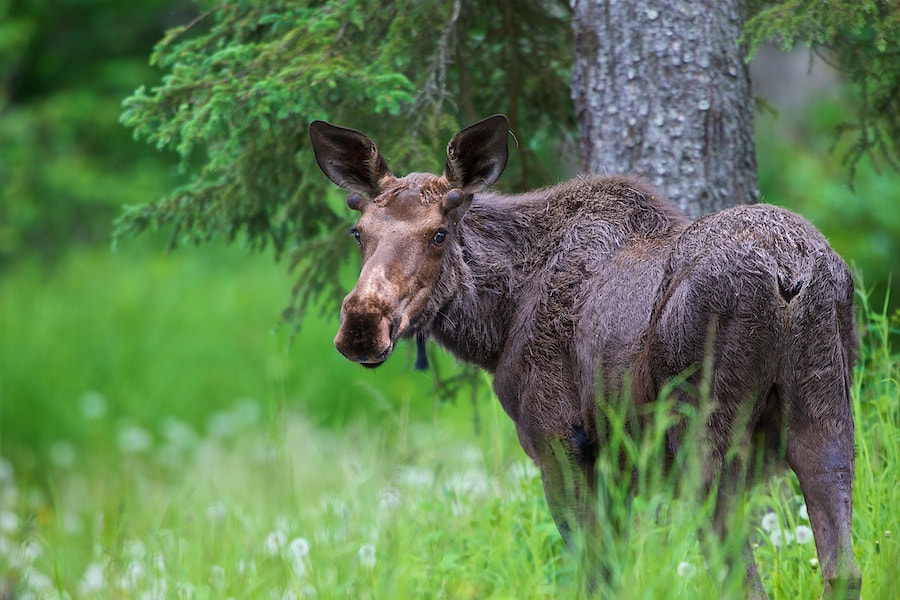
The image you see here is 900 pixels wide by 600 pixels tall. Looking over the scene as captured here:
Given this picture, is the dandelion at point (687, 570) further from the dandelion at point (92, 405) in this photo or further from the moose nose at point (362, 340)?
the dandelion at point (92, 405)

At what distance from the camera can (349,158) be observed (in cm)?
481

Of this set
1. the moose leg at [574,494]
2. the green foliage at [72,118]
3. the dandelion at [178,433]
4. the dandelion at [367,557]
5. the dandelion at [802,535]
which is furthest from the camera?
the green foliage at [72,118]

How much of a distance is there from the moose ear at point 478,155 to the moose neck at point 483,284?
21 cm

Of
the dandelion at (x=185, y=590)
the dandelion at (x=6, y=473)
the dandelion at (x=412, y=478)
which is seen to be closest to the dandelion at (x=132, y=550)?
the dandelion at (x=185, y=590)

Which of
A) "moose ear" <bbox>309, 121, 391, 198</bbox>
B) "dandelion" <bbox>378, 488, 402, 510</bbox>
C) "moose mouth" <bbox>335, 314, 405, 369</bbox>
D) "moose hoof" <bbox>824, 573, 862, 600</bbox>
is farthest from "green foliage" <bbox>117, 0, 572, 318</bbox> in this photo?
"moose hoof" <bbox>824, 573, 862, 600</bbox>

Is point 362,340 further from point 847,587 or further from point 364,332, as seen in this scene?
point 847,587

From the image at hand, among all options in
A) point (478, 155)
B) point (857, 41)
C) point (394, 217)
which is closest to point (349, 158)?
point (394, 217)

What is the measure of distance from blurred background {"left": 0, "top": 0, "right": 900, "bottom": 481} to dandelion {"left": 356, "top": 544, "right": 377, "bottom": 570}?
471 cm

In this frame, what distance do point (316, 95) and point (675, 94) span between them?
1792 millimetres

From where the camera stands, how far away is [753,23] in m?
5.09

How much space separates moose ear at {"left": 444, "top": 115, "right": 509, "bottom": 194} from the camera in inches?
180

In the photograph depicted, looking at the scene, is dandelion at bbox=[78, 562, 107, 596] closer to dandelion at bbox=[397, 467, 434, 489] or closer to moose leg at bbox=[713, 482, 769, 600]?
dandelion at bbox=[397, 467, 434, 489]

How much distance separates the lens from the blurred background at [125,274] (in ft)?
38.8

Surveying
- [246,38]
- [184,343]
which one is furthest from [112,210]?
[246,38]
